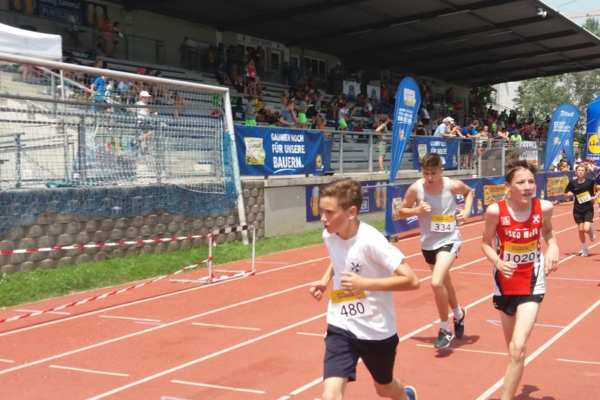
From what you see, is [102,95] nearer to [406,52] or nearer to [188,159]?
[188,159]

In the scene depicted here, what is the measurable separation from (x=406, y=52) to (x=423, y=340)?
32.3 metres

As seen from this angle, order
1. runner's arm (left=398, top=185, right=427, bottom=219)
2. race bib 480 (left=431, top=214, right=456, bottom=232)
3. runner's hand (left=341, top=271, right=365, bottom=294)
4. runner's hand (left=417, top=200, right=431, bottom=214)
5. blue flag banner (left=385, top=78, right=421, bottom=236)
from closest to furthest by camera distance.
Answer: runner's hand (left=341, top=271, right=365, bottom=294), runner's hand (left=417, top=200, right=431, bottom=214), runner's arm (left=398, top=185, right=427, bottom=219), race bib 480 (left=431, top=214, right=456, bottom=232), blue flag banner (left=385, top=78, right=421, bottom=236)

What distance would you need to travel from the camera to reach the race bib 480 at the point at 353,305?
469 centimetres

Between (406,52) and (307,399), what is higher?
(406,52)

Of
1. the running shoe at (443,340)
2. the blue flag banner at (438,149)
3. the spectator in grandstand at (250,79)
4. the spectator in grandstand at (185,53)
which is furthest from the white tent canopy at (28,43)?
the spectator in grandstand at (185,53)

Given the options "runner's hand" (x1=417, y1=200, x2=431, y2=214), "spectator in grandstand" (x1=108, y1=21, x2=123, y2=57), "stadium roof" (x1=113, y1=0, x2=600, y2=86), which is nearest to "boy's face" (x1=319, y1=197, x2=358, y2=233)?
"runner's hand" (x1=417, y1=200, x2=431, y2=214)

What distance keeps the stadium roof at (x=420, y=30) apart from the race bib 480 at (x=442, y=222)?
67.6 ft

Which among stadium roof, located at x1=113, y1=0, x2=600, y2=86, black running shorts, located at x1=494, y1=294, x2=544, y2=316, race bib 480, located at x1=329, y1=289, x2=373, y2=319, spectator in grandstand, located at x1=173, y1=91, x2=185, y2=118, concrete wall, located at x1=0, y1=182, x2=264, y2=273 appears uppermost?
stadium roof, located at x1=113, y1=0, x2=600, y2=86

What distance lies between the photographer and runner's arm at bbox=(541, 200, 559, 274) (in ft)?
19.2

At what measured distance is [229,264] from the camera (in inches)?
580

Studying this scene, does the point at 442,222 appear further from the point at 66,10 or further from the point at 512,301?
the point at 66,10

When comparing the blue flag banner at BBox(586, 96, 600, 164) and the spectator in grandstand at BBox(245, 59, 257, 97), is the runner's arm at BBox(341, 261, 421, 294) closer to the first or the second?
the spectator in grandstand at BBox(245, 59, 257, 97)

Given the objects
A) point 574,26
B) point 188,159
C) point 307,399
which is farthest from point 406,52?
point 307,399

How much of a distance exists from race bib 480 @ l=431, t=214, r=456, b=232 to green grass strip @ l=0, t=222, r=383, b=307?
623 centimetres
